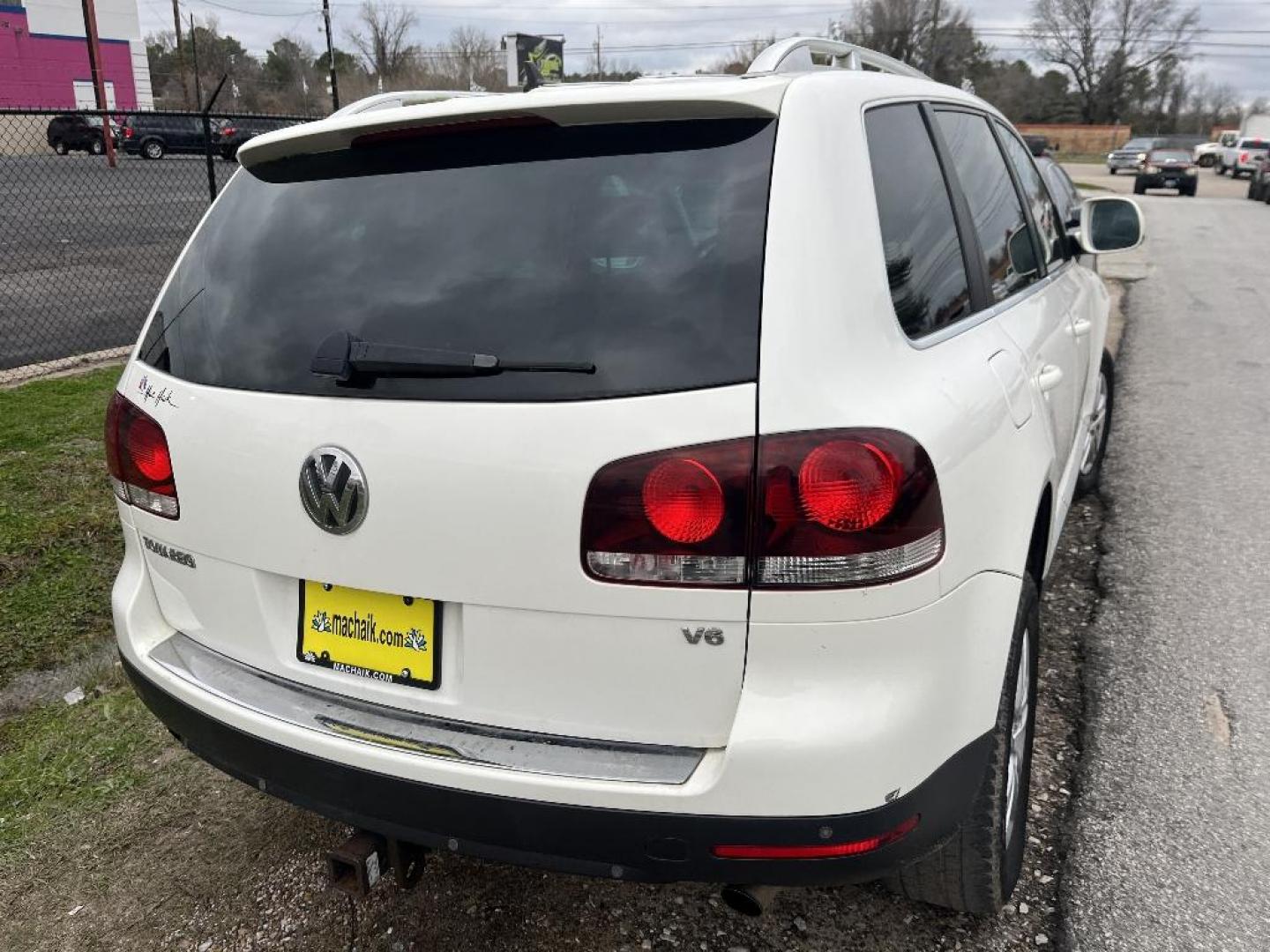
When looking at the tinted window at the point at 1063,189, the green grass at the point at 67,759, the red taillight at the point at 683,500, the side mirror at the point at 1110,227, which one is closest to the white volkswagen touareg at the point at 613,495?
the red taillight at the point at 683,500

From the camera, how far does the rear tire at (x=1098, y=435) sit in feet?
16.6

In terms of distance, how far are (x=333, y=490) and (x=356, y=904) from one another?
1242mm

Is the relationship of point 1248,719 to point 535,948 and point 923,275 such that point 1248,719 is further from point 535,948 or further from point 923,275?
point 535,948

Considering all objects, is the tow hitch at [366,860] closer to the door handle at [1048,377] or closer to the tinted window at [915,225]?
the tinted window at [915,225]

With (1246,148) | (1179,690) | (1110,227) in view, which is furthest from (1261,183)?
(1179,690)

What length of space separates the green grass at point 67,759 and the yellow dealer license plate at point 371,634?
138cm

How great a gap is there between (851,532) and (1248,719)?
2352 millimetres

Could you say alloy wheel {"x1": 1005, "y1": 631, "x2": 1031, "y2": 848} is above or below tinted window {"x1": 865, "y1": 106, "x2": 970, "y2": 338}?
below

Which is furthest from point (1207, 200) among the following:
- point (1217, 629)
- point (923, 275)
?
point (923, 275)

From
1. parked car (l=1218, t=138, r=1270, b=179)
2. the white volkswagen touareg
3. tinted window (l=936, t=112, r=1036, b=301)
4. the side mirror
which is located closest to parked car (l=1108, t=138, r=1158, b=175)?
parked car (l=1218, t=138, r=1270, b=179)

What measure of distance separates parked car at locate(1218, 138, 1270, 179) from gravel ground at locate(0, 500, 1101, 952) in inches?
1790

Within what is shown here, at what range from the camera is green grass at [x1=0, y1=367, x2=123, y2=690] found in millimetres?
3811

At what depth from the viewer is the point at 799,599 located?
172cm

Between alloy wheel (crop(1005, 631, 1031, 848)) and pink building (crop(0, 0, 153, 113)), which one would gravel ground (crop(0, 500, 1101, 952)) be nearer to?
alloy wheel (crop(1005, 631, 1031, 848))
